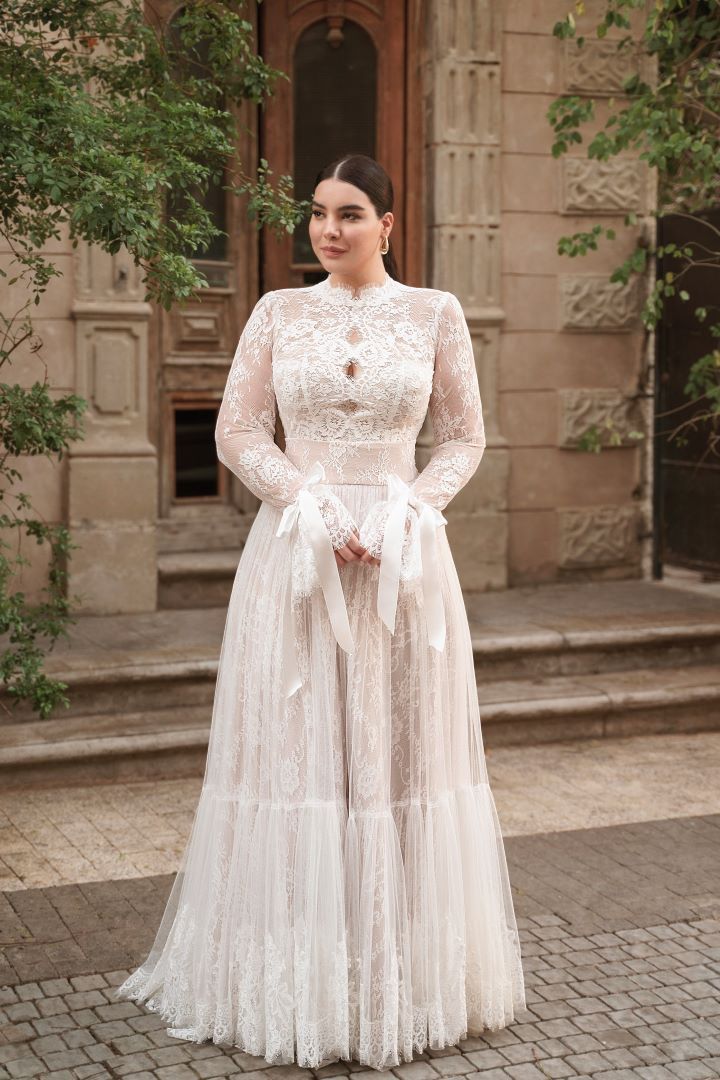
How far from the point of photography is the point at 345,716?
383cm

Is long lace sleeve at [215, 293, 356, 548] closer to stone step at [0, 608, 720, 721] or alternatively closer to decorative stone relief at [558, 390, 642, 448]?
stone step at [0, 608, 720, 721]

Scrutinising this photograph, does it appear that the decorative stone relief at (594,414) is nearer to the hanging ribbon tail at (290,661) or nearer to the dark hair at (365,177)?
the dark hair at (365,177)

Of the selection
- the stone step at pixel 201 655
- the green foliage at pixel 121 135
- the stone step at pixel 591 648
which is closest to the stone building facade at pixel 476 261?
the stone step at pixel 201 655

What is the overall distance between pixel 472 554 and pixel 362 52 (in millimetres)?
3075

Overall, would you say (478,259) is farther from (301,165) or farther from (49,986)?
(49,986)

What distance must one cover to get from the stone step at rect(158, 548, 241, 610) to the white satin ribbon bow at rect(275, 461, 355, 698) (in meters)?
4.52

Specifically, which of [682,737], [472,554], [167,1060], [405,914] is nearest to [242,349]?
[405,914]

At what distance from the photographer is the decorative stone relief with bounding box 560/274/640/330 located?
9047mm

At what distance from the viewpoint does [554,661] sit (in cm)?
768

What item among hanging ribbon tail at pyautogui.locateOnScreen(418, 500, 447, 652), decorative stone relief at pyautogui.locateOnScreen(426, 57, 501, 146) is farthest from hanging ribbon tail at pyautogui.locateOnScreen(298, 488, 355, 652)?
decorative stone relief at pyautogui.locateOnScreen(426, 57, 501, 146)

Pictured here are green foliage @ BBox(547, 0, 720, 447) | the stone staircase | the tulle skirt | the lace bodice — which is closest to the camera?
the tulle skirt

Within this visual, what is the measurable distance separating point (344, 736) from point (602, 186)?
603 cm

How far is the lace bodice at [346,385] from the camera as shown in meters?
3.81

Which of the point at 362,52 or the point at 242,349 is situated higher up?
the point at 362,52
